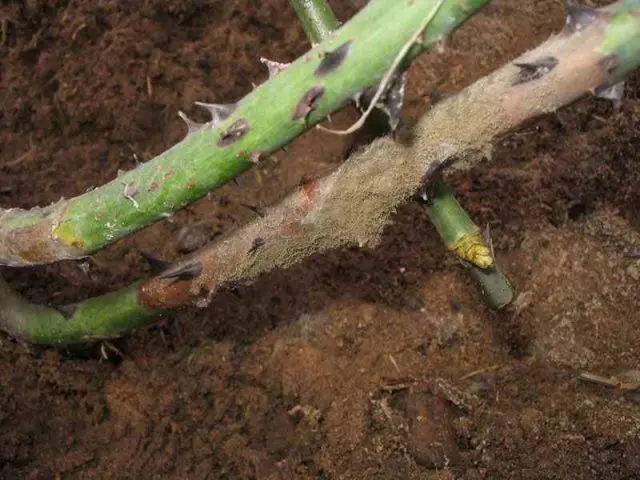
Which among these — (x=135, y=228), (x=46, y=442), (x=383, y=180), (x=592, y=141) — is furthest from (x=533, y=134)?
(x=46, y=442)

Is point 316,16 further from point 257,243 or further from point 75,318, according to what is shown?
point 75,318

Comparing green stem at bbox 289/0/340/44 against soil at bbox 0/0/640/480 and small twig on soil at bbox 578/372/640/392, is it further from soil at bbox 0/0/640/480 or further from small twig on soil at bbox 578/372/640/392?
small twig on soil at bbox 578/372/640/392

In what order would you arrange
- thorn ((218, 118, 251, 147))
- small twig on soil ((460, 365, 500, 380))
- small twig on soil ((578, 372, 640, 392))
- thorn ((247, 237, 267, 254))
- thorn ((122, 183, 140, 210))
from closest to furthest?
thorn ((218, 118, 251, 147))
thorn ((122, 183, 140, 210))
thorn ((247, 237, 267, 254))
small twig on soil ((578, 372, 640, 392))
small twig on soil ((460, 365, 500, 380))

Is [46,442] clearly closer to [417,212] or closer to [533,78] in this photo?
[417,212]

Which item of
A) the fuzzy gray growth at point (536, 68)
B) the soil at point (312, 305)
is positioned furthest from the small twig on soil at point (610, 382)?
the fuzzy gray growth at point (536, 68)

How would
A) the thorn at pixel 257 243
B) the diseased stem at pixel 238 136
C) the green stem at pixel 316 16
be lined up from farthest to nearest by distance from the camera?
the green stem at pixel 316 16
the thorn at pixel 257 243
the diseased stem at pixel 238 136

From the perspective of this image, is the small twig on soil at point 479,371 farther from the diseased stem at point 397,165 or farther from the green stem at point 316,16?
the green stem at point 316,16

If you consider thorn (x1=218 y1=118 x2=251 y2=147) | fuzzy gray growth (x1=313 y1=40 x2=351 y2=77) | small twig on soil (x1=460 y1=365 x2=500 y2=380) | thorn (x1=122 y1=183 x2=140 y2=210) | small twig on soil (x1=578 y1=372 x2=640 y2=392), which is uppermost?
fuzzy gray growth (x1=313 y1=40 x2=351 y2=77)

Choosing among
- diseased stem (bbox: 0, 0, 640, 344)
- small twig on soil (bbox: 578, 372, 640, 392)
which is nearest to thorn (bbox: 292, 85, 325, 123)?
diseased stem (bbox: 0, 0, 640, 344)
